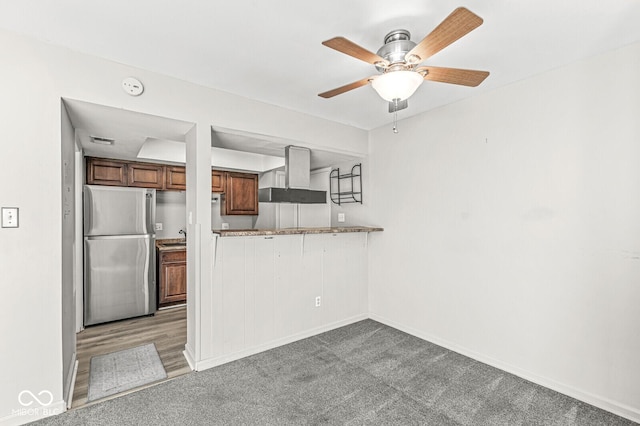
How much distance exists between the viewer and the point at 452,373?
8.29ft

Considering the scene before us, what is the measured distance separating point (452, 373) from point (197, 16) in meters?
3.12

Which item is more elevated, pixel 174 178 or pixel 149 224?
pixel 174 178

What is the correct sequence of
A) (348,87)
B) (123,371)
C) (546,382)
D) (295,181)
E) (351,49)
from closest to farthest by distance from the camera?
(351,49), (348,87), (546,382), (123,371), (295,181)

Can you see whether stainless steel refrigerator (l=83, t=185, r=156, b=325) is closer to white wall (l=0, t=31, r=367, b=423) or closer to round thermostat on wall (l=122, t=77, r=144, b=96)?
white wall (l=0, t=31, r=367, b=423)

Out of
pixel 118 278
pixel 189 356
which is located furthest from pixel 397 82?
pixel 118 278

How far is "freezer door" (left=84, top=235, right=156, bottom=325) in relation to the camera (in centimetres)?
361

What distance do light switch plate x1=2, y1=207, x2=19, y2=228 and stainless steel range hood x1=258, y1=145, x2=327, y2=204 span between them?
1.83 metres

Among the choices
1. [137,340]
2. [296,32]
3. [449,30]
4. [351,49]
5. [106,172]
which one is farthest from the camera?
[106,172]

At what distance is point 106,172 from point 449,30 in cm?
429

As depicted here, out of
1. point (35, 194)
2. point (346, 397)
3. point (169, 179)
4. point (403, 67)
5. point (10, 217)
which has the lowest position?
point (346, 397)

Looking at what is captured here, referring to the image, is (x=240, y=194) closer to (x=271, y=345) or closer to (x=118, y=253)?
(x=118, y=253)

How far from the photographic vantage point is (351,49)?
1.51 m

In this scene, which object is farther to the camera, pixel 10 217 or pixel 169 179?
pixel 169 179

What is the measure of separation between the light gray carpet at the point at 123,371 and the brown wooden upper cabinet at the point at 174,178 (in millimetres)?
2281
